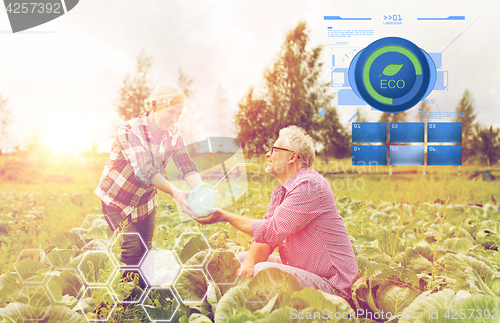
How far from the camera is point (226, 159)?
1.68 metres

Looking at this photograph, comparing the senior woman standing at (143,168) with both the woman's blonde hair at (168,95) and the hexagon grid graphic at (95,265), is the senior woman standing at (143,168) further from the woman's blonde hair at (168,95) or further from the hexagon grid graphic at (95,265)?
the hexagon grid graphic at (95,265)

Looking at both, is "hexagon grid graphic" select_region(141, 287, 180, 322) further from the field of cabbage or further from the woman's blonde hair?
the woman's blonde hair

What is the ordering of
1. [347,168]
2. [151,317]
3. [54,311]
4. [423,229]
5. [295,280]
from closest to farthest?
1. [54,311]
2. [295,280]
3. [151,317]
4. [347,168]
5. [423,229]

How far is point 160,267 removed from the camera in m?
1.62

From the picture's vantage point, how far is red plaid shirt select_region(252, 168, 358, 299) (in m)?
1.29

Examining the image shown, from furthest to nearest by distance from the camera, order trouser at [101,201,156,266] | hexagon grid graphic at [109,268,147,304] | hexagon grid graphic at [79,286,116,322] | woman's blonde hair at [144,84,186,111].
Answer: trouser at [101,201,156,266] → woman's blonde hair at [144,84,186,111] → hexagon grid graphic at [109,268,147,304] → hexagon grid graphic at [79,286,116,322]

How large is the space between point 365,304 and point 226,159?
1.00 m

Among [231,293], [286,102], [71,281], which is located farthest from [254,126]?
[71,281]

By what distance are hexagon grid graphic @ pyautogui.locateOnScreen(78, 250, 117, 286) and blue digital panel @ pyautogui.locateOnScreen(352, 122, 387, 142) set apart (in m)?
1.37

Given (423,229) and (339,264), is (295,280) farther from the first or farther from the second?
(423,229)

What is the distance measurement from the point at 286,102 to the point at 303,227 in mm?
1224

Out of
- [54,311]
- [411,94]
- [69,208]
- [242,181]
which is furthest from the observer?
[69,208]

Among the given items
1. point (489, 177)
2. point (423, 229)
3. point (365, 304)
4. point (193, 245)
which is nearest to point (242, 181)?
point (193, 245)

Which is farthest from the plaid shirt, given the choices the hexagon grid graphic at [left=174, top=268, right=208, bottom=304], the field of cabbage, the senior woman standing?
the hexagon grid graphic at [left=174, top=268, right=208, bottom=304]
